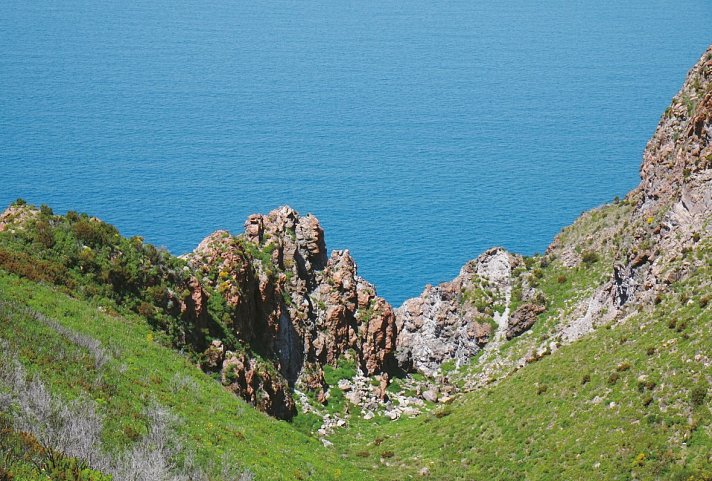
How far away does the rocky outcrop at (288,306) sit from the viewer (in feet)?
166

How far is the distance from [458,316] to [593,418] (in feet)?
115

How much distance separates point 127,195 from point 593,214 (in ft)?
346

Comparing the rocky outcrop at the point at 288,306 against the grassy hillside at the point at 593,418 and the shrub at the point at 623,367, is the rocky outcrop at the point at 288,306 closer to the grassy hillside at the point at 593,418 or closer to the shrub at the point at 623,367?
the grassy hillside at the point at 593,418

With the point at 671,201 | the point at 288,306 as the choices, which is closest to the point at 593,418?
the point at 288,306

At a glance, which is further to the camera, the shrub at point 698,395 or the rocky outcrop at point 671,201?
the rocky outcrop at point 671,201

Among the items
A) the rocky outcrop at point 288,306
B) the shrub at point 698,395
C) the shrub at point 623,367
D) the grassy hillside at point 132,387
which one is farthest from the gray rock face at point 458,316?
the shrub at point 698,395

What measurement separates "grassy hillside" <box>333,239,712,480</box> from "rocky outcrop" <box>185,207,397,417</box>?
23.6ft

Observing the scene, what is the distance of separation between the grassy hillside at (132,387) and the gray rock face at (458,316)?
31459 millimetres

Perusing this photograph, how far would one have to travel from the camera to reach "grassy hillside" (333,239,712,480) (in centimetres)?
3416

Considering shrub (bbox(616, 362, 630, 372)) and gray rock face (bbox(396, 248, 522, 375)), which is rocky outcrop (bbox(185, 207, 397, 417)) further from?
shrub (bbox(616, 362, 630, 372))

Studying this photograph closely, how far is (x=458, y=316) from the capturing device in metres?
73.9

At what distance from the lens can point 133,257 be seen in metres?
Answer: 44.6

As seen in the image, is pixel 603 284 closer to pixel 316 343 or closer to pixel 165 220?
pixel 316 343

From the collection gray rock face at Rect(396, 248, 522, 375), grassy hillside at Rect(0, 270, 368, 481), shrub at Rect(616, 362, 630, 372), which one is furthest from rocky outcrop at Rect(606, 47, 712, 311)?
grassy hillside at Rect(0, 270, 368, 481)
